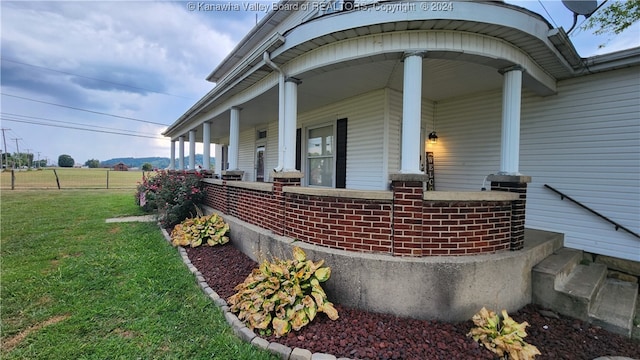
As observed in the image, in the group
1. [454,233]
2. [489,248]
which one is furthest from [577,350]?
[454,233]

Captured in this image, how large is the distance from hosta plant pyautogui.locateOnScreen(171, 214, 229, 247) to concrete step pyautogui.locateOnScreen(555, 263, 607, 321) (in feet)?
17.1

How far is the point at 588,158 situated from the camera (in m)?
4.30

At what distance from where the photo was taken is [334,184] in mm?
6160

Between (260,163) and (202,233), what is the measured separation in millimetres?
4494

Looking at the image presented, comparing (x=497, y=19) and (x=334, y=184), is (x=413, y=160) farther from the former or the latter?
(x=334, y=184)

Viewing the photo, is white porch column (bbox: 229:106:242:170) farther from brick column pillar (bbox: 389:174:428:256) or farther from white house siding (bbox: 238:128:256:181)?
brick column pillar (bbox: 389:174:428:256)

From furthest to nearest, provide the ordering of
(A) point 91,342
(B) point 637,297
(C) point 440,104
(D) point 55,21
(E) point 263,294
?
1. (D) point 55,21
2. (C) point 440,104
3. (B) point 637,297
4. (E) point 263,294
5. (A) point 91,342

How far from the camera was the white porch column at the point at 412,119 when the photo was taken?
10.1 ft

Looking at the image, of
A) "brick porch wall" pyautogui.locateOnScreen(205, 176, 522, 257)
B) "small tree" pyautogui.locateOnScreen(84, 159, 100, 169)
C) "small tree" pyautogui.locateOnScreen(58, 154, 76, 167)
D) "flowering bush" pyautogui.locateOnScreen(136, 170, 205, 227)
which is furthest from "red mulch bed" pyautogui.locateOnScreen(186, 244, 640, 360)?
"small tree" pyautogui.locateOnScreen(58, 154, 76, 167)

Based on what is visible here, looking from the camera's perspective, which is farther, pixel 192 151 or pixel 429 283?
pixel 192 151

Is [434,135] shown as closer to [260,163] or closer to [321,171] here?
[321,171]

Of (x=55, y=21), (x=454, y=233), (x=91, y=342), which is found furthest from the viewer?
(x=55, y=21)

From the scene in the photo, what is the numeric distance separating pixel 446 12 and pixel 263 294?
12.0ft

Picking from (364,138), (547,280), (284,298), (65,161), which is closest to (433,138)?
(364,138)
